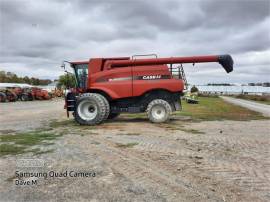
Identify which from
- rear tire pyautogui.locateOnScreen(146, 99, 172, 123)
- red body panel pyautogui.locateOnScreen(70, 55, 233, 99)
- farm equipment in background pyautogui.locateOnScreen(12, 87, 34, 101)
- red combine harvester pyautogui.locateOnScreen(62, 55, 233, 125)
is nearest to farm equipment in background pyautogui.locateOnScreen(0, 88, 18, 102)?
farm equipment in background pyautogui.locateOnScreen(12, 87, 34, 101)

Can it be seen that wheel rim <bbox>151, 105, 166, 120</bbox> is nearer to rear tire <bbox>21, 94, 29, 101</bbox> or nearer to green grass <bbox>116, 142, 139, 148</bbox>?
green grass <bbox>116, 142, 139, 148</bbox>

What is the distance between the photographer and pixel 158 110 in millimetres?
14484

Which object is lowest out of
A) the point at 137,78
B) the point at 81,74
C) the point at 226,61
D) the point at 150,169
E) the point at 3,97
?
the point at 150,169

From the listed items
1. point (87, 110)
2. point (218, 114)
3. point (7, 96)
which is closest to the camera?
point (87, 110)

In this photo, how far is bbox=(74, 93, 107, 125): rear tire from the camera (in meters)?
14.0

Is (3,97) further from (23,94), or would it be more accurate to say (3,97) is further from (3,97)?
(23,94)

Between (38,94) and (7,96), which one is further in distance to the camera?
(38,94)

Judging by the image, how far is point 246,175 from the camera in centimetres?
594

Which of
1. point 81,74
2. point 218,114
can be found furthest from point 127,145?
point 218,114

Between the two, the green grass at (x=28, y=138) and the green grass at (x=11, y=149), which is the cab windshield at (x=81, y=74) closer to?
the green grass at (x=28, y=138)

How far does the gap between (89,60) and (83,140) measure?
236 inches

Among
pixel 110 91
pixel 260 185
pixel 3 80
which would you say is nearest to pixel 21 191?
pixel 260 185

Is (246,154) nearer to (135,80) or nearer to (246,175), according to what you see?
(246,175)

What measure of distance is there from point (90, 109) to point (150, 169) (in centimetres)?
842
